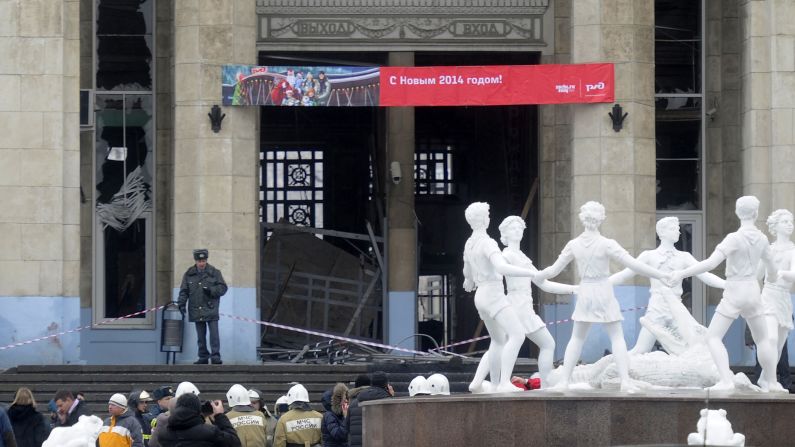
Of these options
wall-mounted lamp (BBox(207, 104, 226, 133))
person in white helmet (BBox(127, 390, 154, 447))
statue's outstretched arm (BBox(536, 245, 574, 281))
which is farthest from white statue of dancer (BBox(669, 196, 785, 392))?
wall-mounted lamp (BBox(207, 104, 226, 133))

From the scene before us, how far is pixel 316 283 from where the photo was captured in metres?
40.2

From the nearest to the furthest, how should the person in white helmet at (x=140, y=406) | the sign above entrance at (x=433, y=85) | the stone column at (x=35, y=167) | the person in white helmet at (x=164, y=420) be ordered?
the person in white helmet at (x=164, y=420), the person in white helmet at (x=140, y=406), the stone column at (x=35, y=167), the sign above entrance at (x=433, y=85)

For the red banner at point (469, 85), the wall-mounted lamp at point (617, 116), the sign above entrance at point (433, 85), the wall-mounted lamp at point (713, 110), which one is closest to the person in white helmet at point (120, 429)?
the sign above entrance at point (433, 85)

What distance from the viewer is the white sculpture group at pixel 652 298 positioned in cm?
2448

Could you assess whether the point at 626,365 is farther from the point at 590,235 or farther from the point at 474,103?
the point at 474,103

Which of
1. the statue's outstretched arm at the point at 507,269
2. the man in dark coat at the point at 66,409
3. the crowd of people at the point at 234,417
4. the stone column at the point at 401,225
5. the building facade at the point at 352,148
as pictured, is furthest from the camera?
the stone column at the point at 401,225

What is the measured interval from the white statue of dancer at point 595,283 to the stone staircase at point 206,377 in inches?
234

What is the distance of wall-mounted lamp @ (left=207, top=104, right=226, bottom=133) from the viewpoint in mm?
34875

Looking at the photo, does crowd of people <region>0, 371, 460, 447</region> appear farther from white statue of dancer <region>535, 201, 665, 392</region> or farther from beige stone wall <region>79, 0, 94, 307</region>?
beige stone wall <region>79, 0, 94, 307</region>

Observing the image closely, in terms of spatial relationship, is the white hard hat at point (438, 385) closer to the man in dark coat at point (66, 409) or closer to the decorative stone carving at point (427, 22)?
the man in dark coat at point (66, 409)

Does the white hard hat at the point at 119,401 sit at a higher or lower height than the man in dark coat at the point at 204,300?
lower

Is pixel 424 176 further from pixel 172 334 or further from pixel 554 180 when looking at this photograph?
pixel 172 334

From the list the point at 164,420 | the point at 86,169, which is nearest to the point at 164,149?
the point at 86,169

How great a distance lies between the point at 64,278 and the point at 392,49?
7508 mm
